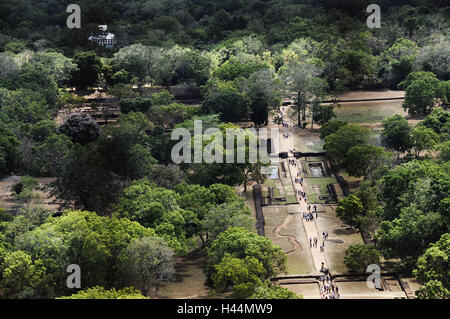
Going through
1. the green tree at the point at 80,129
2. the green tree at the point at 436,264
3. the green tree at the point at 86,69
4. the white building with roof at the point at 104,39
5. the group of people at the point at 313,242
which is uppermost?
the white building with roof at the point at 104,39

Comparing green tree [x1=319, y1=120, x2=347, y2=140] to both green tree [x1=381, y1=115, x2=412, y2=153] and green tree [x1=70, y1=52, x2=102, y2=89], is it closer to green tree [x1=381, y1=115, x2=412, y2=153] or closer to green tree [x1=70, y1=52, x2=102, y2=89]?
green tree [x1=381, y1=115, x2=412, y2=153]

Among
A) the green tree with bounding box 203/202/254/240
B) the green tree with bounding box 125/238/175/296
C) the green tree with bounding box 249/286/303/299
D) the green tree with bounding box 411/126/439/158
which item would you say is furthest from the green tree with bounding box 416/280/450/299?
the green tree with bounding box 411/126/439/158

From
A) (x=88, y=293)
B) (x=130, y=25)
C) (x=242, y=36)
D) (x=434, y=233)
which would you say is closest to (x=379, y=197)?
(x=434, y=233)

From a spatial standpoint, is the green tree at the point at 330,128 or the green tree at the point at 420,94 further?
the green tree at the point at 420,94

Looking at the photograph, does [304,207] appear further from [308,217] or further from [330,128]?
[330,128]

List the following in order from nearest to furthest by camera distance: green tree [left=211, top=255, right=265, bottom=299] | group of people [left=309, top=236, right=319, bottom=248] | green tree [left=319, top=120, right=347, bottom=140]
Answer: green tree [left=211, top=255, right=265, bottom=299]
group of people [left=309, top=236, right=319, bottom=248]
green tree [left=319, top=120, right=347, bottom=140]

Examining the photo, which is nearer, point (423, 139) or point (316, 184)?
point (316, 184)

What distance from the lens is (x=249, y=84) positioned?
250ft

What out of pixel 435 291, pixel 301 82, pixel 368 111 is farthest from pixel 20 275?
pixel 368 111

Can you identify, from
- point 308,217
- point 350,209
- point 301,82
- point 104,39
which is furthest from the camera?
point 104,39

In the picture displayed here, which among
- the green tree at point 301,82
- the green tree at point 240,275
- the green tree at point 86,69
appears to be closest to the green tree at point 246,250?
the green tree at point 240,275

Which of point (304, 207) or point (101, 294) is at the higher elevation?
point (304, 207)

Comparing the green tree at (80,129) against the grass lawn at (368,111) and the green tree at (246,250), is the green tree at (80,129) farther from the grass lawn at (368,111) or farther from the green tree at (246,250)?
the grass lawn at (368,111)
